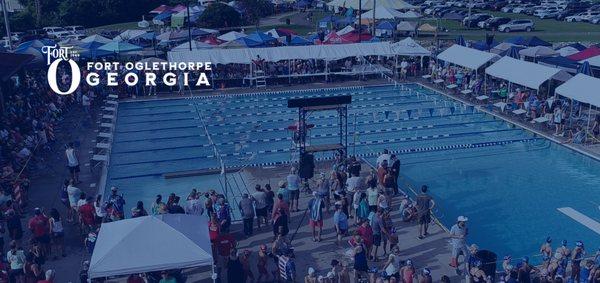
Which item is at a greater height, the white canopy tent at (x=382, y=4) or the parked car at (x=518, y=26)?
the white canopy tent at (x=382, y=4)

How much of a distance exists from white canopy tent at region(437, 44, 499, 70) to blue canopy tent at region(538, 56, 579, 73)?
2.12 meters

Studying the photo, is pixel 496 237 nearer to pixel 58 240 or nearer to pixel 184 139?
pixel 58 240

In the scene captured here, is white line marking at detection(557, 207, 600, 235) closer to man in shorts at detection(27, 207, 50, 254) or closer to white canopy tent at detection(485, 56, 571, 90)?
white canopy tent at detection(485, 56, 571, 90)

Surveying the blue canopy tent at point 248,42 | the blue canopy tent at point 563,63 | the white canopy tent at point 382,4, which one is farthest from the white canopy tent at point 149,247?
the white canopy tent at point 382,4

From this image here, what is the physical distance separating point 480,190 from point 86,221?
10086mm

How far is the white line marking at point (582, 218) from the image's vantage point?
44.2 feet

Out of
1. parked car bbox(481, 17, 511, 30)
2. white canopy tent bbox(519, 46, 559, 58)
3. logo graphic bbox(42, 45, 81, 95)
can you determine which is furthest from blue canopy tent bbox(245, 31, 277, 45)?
parked car bbox(481, 17, 511, 30)

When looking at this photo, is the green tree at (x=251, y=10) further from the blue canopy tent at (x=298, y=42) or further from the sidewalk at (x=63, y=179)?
the sidewalk at (x=63, y=179)

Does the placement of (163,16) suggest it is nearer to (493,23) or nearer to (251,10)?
(251,10)

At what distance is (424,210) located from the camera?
12078mm

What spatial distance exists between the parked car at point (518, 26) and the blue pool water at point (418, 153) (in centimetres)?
2240

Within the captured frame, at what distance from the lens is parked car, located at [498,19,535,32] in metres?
45.2

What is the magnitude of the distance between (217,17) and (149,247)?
39.6 meters

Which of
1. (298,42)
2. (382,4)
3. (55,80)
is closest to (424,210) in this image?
(55,80)
